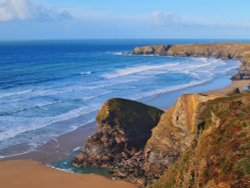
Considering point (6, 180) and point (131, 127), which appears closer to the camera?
point (6, 180)

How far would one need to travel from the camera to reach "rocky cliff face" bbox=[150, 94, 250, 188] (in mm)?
16234

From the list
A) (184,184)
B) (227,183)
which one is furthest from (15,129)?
(227,183)

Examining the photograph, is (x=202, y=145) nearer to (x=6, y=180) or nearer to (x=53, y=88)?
(x=6, y=180)

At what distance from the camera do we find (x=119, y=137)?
3275 centimetres

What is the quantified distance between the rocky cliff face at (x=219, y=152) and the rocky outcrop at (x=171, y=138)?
20.4 feet

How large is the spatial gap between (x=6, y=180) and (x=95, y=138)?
302 inches

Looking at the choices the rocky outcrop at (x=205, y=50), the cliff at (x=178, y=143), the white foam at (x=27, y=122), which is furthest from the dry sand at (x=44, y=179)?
the rocky outcrop at (x=205, y=50)

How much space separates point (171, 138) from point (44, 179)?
874 cm

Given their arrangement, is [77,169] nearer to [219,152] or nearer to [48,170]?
[48,170]

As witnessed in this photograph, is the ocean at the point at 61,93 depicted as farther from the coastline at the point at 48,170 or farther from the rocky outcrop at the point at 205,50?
the rocky outcrop at the point at 205,50

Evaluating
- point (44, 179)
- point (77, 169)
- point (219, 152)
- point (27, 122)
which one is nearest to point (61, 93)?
point (27, 122)

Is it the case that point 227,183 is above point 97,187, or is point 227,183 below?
above

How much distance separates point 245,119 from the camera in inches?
727

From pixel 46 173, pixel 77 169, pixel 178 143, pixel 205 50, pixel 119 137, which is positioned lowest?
pixel 77 169
